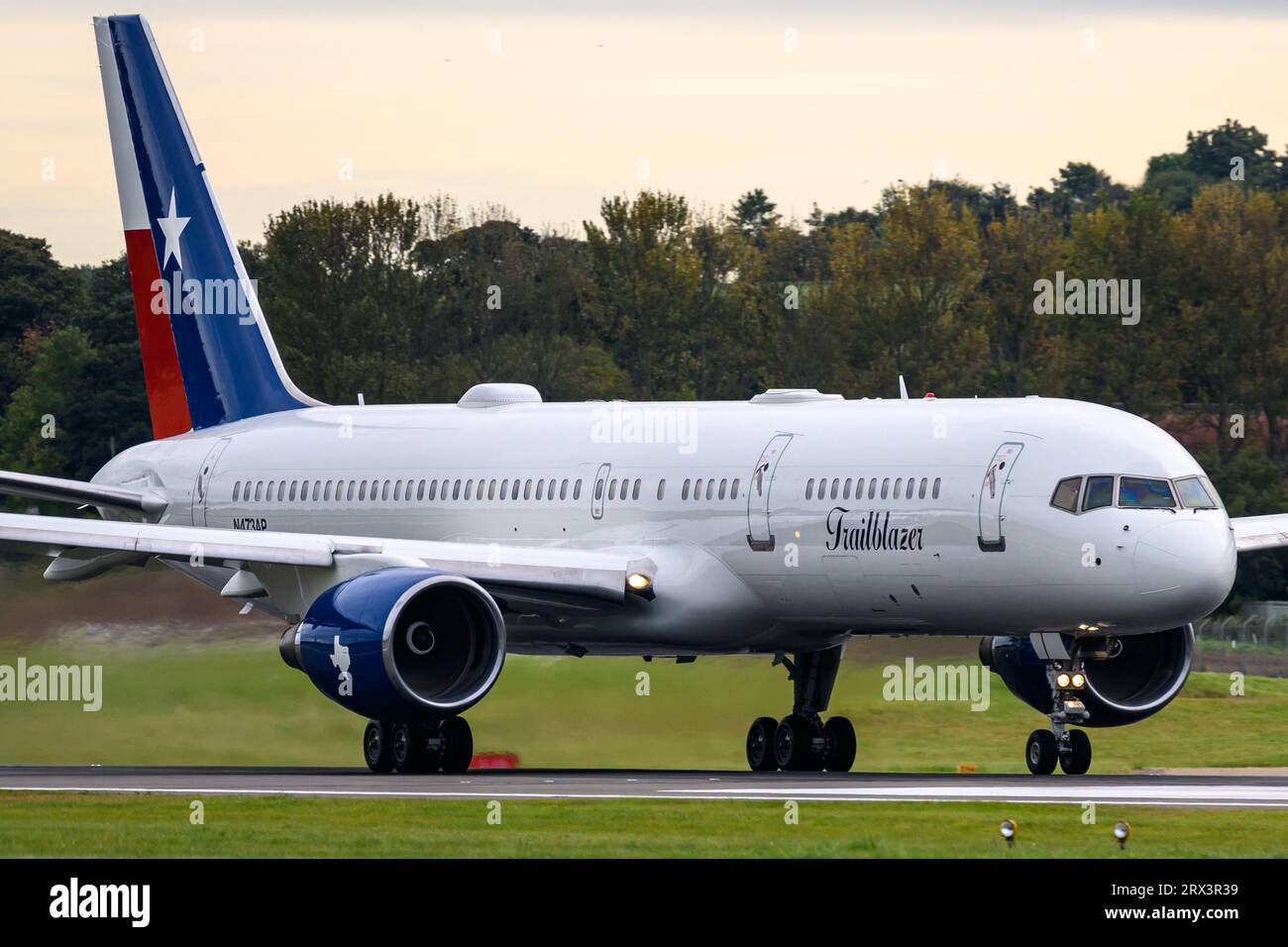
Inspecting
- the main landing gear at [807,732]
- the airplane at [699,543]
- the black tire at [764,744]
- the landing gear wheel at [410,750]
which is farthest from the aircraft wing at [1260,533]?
the landing gear wheel at [410,750]

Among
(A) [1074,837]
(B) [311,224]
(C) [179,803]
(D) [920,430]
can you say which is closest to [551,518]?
(D) [920,430]

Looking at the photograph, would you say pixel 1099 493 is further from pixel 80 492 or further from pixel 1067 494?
pixel 80 492

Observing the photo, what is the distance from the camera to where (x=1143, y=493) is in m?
30.7

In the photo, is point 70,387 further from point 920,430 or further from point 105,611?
point 920,430

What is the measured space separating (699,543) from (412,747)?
4.59m

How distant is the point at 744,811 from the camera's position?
2538 centimetres

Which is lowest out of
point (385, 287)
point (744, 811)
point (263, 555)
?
point (744, 811)

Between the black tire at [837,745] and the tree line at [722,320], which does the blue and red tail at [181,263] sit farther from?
the tree line at [722,320]

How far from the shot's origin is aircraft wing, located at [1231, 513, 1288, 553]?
3575cm

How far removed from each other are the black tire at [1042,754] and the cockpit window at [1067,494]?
131 inches

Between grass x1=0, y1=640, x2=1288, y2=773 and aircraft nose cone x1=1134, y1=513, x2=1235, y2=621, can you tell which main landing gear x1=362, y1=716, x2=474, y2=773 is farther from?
aircraft nose cone x1=1134, y1=513, x2=1235, y2=621

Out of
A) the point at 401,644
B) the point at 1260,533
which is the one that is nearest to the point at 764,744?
the point at 401,644

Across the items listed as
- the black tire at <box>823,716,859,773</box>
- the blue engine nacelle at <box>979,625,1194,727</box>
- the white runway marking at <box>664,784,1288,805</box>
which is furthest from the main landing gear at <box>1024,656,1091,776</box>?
the black tire at <box>823,716,859,773</box>

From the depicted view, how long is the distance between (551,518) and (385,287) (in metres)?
51.2
